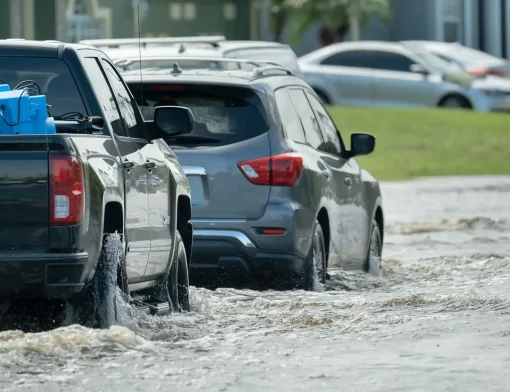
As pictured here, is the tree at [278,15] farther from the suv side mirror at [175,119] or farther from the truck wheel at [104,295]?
the truck wheel at [104,295]

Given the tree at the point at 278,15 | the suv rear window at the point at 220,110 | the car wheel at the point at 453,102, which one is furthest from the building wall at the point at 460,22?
the suv rear window at the point at 220,110

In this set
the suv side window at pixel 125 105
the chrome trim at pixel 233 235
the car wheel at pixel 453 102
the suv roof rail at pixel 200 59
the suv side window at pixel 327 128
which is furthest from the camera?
the car wheel at pixel 453 102

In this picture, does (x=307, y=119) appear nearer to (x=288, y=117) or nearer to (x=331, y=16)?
(x=288, y=117)

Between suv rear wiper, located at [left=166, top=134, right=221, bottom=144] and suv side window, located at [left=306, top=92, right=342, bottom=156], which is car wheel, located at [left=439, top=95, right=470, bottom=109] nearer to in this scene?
suv side window, located at [left=306, top=92, right=342, bottom=156]

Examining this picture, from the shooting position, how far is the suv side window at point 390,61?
35.6 m

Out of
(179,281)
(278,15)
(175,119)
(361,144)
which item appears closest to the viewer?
(175,119)

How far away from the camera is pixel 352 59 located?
35.4m

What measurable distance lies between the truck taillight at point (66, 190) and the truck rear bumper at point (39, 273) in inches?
6.4

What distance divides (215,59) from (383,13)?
39922mm

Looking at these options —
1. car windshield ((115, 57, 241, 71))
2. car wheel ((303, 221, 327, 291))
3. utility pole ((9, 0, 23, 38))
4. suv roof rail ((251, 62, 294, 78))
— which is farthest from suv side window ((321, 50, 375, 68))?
car wheel ((303, 221, 327, 291))

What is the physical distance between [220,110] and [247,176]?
53cm

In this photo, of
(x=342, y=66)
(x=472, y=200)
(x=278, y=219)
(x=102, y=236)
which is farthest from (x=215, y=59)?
(x=342, y=66)

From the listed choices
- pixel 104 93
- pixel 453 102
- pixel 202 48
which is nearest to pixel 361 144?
pixel 104 93

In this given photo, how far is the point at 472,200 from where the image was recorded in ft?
Answer: 73.0
